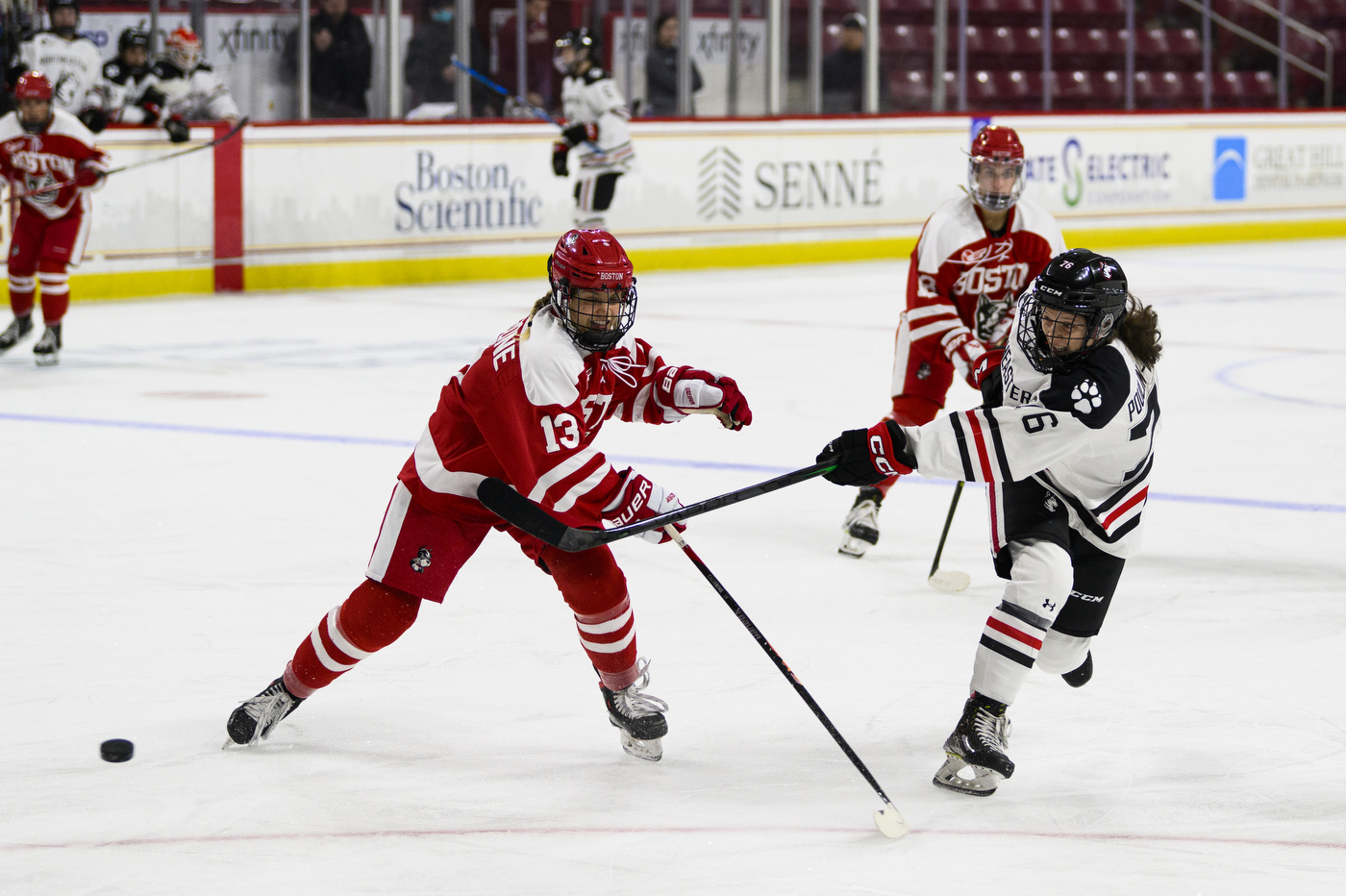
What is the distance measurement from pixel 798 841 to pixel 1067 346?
2.93 feet

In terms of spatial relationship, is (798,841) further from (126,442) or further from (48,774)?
(126,442)

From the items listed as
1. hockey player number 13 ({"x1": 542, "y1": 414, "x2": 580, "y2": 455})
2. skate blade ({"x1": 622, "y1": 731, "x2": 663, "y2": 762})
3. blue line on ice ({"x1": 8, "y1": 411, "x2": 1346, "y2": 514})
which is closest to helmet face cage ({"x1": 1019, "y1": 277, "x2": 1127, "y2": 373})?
hockey player number 13 ({"x1": 542, "y1": 414, "x2": 580, "y2": 455})

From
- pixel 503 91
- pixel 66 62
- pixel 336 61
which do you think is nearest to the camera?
pixel 66 62

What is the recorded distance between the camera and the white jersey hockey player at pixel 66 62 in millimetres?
10156

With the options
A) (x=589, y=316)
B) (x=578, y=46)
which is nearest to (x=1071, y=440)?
(x=589, y=316)

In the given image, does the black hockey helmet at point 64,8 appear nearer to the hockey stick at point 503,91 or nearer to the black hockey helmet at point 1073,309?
the hockey stick at point 503,91

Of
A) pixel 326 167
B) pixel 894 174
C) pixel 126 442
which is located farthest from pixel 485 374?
pixel 894 174

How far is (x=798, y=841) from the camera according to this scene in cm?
261

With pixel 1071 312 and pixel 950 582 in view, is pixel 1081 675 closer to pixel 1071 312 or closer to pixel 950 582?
pixel 1071 312

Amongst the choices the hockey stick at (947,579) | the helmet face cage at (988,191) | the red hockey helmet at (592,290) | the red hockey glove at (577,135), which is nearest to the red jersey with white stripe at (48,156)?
the red hockey glove at (577,135)

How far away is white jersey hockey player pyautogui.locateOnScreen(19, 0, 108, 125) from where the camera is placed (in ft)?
33.3

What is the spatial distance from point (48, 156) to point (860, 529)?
488 cm

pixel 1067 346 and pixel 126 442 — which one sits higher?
pixel 1067 346

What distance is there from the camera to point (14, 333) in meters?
8.09
